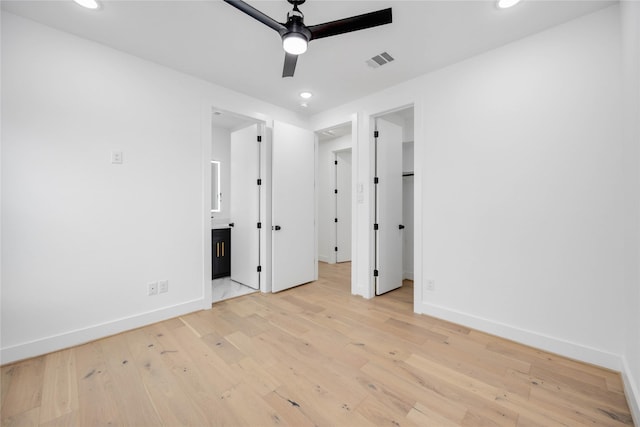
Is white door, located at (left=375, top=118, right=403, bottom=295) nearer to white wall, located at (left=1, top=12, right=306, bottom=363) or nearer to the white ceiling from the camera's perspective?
the white ceiling

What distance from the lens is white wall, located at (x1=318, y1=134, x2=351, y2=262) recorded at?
566 centimetres

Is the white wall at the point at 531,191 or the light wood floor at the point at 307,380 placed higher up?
the white wall at the point at 531,191

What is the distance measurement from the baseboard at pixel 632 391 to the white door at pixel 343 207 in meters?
4.25

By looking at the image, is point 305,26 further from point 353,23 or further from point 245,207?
point 245,207

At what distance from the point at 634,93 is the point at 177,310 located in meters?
4.09

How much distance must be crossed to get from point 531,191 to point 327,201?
3905mm

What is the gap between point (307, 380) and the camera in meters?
1.78

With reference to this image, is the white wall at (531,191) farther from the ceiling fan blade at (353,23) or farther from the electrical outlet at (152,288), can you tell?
the electrical outlet at (152,288)

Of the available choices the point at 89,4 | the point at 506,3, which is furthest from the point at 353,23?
the point at 89,4

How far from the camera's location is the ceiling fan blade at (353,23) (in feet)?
5.33

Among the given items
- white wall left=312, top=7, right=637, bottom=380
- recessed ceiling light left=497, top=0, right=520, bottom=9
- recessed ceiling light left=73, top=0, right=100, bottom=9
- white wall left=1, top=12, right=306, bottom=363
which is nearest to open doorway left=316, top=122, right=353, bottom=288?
white wall left=312, top=7, right=637, bottom=380

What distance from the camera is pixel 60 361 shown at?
6.53 feet

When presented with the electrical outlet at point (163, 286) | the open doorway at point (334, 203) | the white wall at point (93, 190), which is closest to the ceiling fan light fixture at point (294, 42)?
the white wall at point (93, 190)

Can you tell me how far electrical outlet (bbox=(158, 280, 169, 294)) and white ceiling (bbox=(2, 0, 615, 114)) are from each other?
2.27 metres
